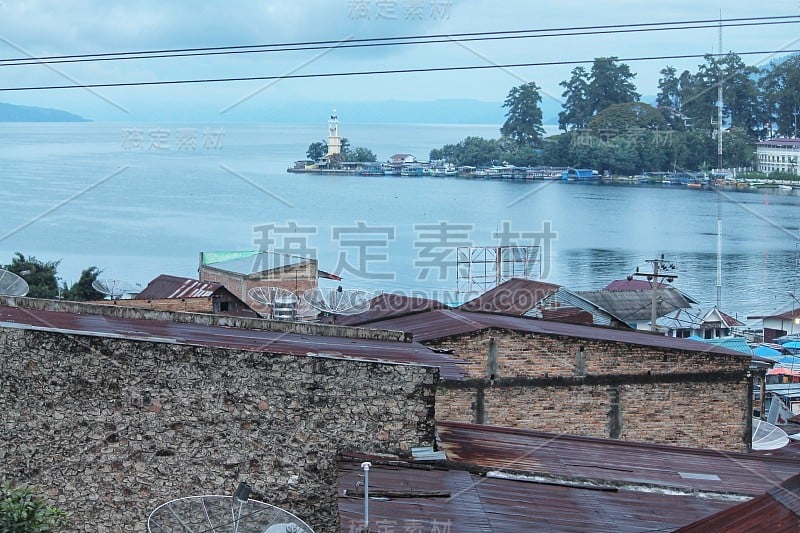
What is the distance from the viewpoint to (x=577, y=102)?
306 ft

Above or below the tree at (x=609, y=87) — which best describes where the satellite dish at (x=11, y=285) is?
below

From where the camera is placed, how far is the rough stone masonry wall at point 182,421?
7.10 m

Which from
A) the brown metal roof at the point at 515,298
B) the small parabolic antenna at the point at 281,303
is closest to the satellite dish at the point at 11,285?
the small parabolic antenna at the point at 281,303

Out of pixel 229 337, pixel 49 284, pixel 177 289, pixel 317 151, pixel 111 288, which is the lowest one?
pixel 49 284

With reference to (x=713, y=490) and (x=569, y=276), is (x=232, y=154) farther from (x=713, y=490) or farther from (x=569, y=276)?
(x=713, y=490)

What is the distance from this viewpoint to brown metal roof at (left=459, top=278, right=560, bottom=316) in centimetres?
1992

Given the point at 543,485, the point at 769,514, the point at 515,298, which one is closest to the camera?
the point at 769,514

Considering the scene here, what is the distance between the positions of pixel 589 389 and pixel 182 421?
5.09m

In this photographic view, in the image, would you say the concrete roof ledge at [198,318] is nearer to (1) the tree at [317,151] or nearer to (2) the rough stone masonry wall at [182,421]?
(2) the rough stone masonry wall at [182,421]

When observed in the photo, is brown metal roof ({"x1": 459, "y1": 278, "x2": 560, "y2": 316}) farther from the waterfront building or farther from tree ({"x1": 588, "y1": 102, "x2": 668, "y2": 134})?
the waterfront building

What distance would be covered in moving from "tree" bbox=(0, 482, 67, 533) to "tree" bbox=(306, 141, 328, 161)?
10003cm

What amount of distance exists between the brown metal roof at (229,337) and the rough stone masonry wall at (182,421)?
6.1 inches

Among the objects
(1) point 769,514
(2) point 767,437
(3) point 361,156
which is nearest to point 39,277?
(2) point 767,437

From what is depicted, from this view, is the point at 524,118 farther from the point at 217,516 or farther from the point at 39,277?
the point at 217,516
